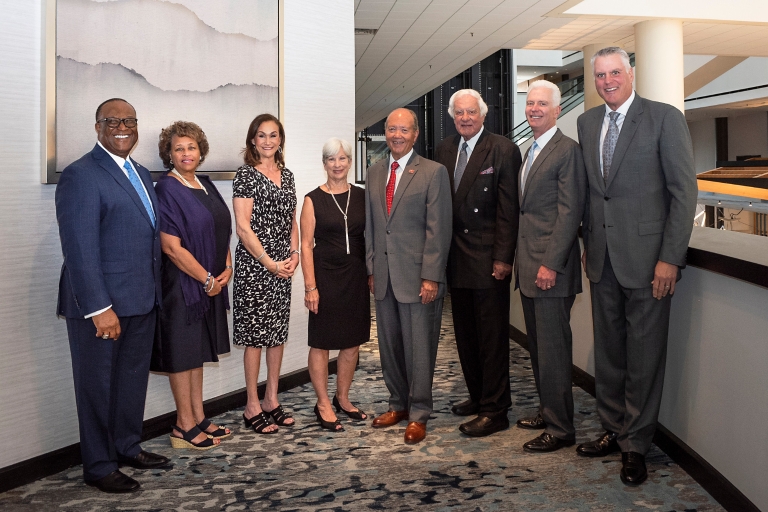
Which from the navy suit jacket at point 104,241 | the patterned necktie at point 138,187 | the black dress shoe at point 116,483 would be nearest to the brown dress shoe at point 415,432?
the black dress shoe at point 116,483

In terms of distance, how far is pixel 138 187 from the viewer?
312 cm

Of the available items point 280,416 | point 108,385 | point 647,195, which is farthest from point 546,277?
point 108,385

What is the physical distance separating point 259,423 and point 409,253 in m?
1.33

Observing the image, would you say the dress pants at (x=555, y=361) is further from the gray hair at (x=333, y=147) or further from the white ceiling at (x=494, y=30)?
the white ceiling at (x=494, y=30)

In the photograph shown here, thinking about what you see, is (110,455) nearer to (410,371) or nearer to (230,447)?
(230,447)

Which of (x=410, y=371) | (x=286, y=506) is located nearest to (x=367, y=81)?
(x=410, y=371)

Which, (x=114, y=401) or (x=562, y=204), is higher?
(x=562, y=204)

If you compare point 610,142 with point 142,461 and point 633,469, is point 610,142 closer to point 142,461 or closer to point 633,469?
point 633,469

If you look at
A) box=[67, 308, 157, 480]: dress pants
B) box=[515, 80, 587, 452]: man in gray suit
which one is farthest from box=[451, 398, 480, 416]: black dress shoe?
box=[67, 308, 157, 480]: dress pants

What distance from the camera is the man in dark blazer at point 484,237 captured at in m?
3.61

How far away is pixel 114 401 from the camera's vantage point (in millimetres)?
3197

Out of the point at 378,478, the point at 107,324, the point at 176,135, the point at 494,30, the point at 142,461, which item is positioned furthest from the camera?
the point at 494,30

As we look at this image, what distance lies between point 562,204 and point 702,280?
722 millimetres

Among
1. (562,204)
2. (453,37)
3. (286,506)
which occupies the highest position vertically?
(453,37)
